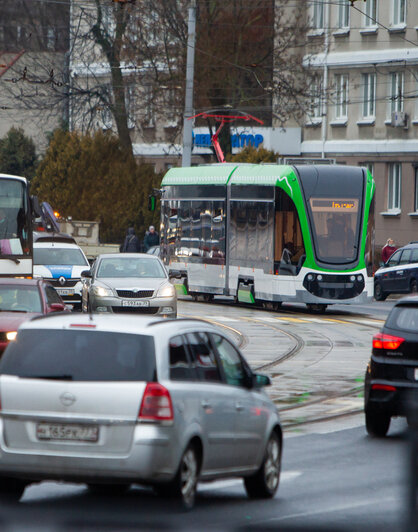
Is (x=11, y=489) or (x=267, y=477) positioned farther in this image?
(x=267, y=477)

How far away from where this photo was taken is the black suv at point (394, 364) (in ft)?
42.2

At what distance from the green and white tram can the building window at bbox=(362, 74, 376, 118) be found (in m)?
22.5

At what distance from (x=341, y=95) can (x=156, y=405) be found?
4941cm

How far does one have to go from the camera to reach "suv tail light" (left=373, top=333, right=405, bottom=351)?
1291 cm

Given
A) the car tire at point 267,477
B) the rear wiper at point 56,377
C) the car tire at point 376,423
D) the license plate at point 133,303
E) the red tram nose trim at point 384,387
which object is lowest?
the license plate at point 133,303

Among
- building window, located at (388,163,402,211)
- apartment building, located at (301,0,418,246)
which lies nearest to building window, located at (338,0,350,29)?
apartment building, located at (301,0,418,246)

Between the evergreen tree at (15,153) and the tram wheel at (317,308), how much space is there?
126ft

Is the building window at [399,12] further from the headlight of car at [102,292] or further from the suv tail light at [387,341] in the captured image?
the suv tail light at [387,341]

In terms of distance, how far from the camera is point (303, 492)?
32.3 feet

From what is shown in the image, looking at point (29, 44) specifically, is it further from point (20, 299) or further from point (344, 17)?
point (20, 299)

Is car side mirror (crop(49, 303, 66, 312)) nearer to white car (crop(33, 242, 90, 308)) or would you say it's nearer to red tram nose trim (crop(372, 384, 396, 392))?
red tram nose trim (crop(372, 384, 396, 392))

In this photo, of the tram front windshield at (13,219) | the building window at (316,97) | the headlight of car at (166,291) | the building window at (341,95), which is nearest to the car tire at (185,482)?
the headlight of car at (166,291)

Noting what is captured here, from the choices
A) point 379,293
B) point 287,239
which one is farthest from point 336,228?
point 379,293

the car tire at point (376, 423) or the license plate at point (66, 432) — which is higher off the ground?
the license plate at point (66, 432)
